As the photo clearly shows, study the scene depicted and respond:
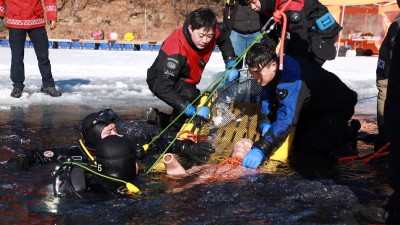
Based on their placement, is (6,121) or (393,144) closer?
(393,144)

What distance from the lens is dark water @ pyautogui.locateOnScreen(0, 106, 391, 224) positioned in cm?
293

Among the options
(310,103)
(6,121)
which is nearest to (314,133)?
(310,103)

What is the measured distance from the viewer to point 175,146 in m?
4.39

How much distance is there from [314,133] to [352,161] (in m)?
0.38

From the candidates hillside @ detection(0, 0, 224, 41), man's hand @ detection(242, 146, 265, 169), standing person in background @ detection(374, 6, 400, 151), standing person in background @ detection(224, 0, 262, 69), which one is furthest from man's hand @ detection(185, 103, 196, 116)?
hillside @ detection(0, 0, 224, 41)

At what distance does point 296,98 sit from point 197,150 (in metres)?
0.83

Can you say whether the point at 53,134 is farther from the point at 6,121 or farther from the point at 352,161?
the point at 352,161

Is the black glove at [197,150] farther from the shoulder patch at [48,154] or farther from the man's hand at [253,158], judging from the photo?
the shoulder patch at [48,154]

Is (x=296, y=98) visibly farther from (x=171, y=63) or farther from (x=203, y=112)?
(x=171, y=63)

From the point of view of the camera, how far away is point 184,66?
505 centimetres

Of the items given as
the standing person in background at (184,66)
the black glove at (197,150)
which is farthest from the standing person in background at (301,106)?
the standing person in background at (184,66)

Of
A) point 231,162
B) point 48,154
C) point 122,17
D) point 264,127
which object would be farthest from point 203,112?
point 122,17

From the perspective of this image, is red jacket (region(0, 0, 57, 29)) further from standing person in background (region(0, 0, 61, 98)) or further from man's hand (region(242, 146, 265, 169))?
man's hand (region(242, 146, 265, 169))

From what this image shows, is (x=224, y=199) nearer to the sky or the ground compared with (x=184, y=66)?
nearer to the ground
